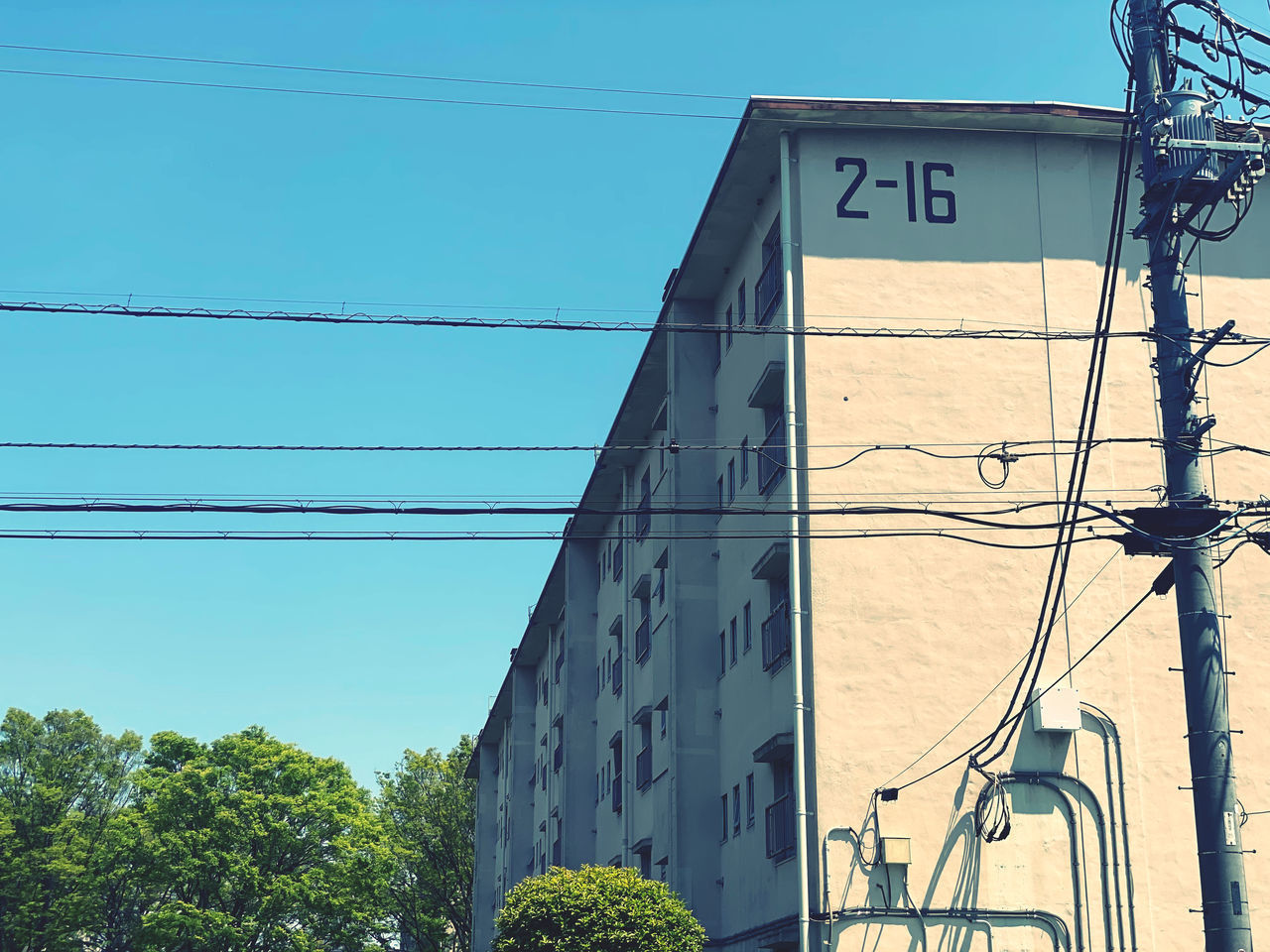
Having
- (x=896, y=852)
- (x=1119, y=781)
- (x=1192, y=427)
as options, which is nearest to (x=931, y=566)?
(x=1119, y=781)

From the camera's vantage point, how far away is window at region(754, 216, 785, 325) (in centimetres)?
2858

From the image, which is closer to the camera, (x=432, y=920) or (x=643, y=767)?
(x=643, y=767)

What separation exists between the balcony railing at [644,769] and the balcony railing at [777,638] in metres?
8.95

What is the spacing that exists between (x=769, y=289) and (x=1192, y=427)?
1429 cm

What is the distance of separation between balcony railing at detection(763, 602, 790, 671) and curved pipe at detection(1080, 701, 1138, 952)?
17.5 feet

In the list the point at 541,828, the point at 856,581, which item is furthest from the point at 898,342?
the point at 541,828

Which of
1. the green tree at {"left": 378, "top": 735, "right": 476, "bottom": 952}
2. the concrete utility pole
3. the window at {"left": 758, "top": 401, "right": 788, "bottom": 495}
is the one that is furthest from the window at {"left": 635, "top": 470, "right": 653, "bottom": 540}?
the green tree at {"left": 378, "top": 735, "right": 476, "bottom": 952}

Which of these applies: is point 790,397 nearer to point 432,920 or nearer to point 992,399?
point 992,399

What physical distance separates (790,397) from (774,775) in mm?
7143

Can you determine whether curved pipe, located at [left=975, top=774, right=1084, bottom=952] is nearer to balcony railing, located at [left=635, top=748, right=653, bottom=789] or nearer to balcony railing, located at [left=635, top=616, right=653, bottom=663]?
balcony railing, located at [left=635, top=748, right=653, bottom=789]

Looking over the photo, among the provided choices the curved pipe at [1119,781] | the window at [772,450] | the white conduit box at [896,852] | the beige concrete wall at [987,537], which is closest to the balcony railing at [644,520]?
the window at [772,450]

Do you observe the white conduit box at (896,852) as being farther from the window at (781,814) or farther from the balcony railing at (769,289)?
the balcony railing at (769,289)

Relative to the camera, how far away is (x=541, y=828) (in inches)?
2141

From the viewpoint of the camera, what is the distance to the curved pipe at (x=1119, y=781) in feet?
78.2
